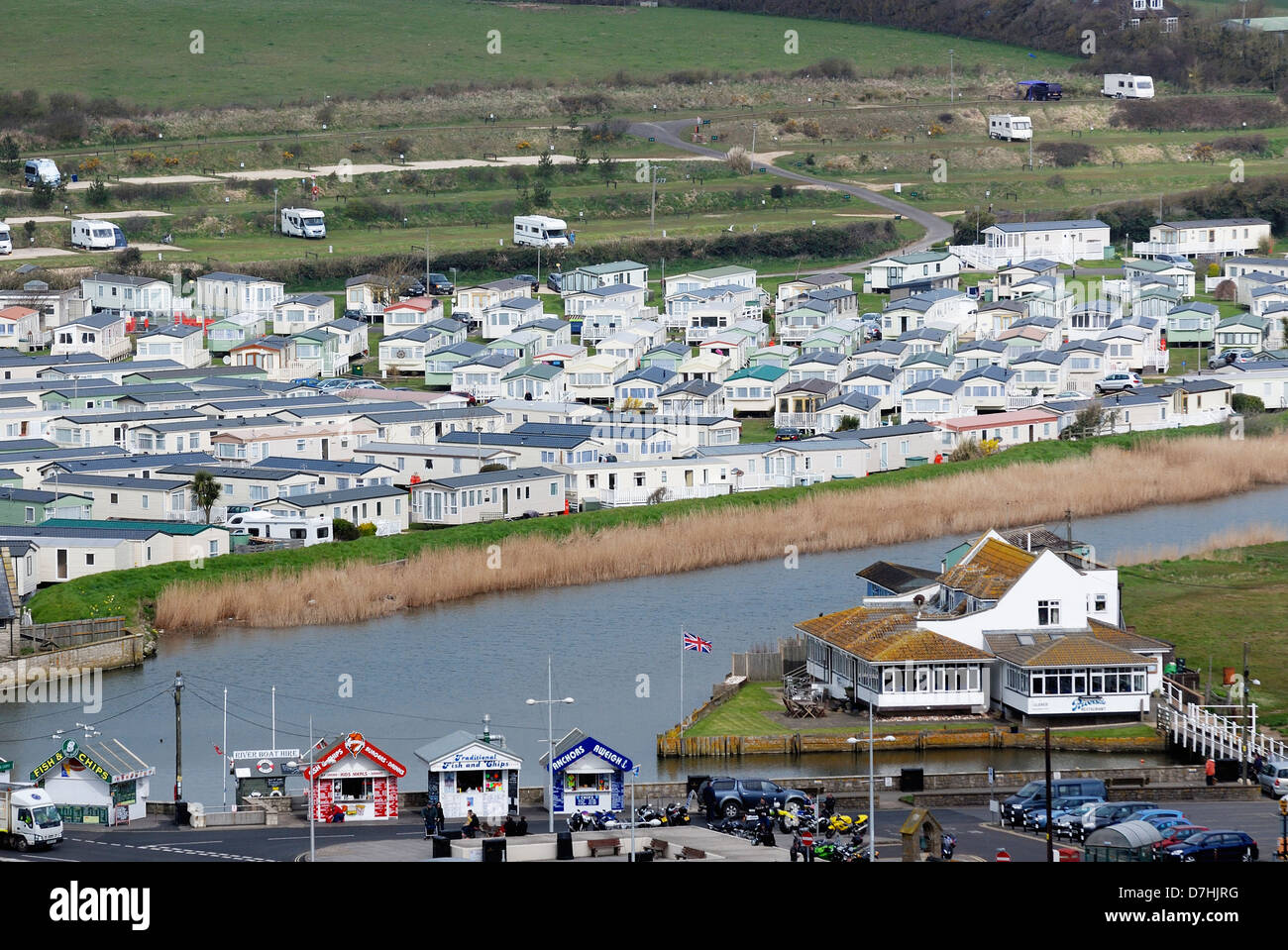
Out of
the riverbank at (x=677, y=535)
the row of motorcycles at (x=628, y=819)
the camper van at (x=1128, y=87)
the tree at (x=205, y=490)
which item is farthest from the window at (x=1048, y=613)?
the camper van at (x=1128, y=87)

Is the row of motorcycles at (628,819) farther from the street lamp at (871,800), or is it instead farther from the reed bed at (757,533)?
the reed bed at (757,533)

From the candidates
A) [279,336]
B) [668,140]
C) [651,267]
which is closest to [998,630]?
[279,336]

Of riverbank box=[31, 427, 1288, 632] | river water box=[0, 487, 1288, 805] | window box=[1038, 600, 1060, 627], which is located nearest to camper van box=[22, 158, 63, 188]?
riverbank box=[31, 427, 1288, 632]

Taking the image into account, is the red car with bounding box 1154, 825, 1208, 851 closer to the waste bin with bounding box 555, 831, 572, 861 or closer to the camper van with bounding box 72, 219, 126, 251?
the waste bin with bounding box 555, 831, 572, 861

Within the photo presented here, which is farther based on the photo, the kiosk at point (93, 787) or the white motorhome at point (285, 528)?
the white motorhome at point (285, 528)

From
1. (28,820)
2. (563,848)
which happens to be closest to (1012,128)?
(28,820)

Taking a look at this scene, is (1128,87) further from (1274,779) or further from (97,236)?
(1274,779)
